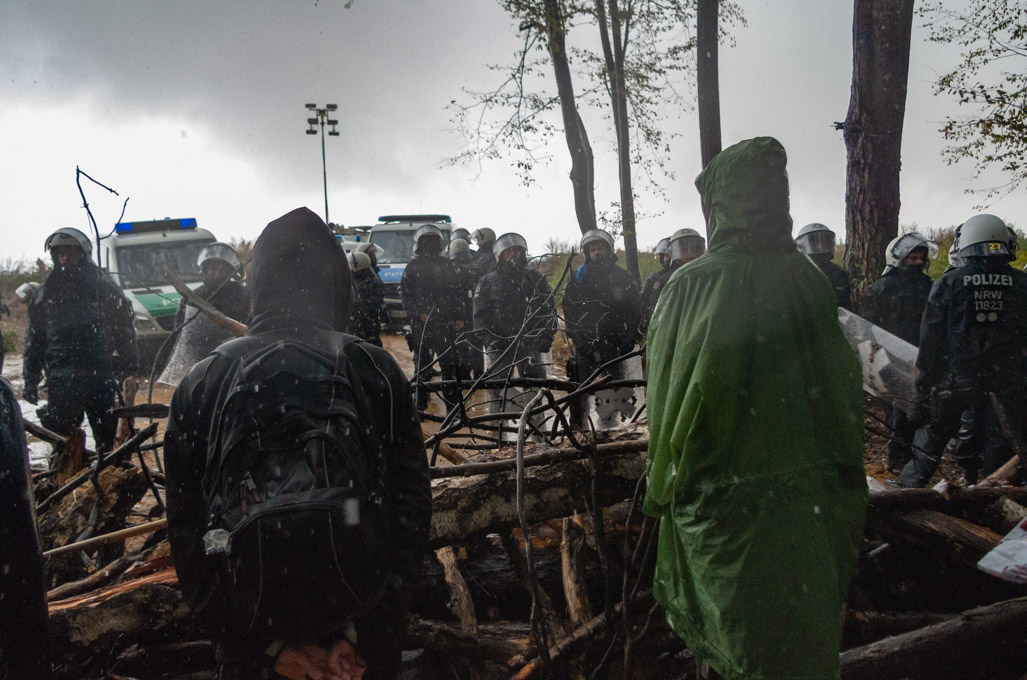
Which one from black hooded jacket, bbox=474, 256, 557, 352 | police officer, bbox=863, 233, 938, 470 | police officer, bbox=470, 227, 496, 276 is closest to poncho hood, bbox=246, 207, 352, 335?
black hooded jacket, bbox=474, 256, 557, 352

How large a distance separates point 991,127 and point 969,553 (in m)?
10.1

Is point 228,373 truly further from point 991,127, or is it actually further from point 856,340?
point 991,127

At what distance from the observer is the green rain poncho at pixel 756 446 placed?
69.9 inches

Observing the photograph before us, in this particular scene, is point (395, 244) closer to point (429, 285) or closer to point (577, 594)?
point (429, 285)

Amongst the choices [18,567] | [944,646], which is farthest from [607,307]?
[18,567]

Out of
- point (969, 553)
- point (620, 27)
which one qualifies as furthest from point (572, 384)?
point (620, 27)

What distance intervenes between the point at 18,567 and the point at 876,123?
822 cm

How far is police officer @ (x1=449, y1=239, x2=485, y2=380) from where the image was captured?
7441mm

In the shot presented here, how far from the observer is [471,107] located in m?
13.9

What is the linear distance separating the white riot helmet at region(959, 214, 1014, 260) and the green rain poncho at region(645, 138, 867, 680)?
11.9ft

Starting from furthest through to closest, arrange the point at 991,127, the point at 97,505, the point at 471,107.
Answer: the point at 471,107 < the point at 991,127 < the point at 97,505

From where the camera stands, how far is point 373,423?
164 cm

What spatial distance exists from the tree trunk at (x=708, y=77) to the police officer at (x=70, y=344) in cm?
663

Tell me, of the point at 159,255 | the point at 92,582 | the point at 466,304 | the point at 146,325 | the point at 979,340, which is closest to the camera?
the point at 92,582
